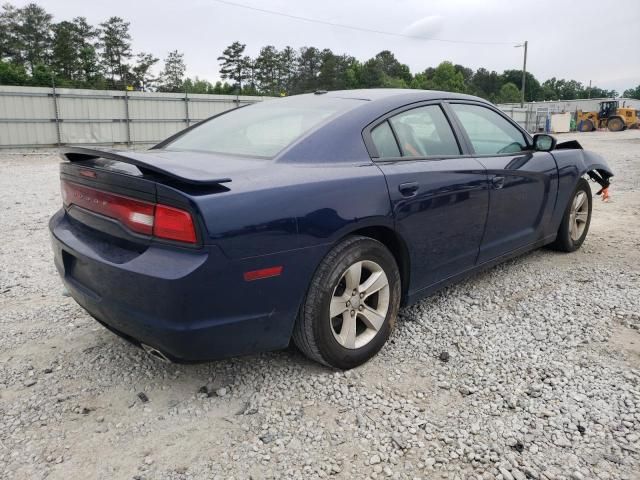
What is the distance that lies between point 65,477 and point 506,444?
5.82 ft

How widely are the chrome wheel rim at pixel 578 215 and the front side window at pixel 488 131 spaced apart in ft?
3.42

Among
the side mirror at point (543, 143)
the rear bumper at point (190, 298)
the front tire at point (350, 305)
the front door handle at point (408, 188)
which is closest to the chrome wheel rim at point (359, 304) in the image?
the front tire at point (350, 305)

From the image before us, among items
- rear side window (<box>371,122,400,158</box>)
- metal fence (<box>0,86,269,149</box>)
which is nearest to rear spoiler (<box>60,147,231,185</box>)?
rear side window (<box>371,122,400,158</box>)

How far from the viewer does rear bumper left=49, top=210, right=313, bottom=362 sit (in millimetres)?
2080

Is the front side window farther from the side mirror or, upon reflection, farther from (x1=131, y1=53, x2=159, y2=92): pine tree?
(x1=131, y1=53, x2=159, y2=92): pine tree

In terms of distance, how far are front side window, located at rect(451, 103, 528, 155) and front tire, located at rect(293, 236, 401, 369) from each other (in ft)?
4.25

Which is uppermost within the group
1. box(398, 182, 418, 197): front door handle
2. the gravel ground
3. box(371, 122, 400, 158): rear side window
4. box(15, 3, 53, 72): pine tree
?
box(15, 3, 53, 72): pine tree

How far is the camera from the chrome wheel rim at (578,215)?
4.70 meters

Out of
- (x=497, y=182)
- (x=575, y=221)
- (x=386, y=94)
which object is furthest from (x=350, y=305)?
(x=575, y=221)

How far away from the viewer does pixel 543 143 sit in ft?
13.5

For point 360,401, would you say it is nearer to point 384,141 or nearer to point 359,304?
point 359,304

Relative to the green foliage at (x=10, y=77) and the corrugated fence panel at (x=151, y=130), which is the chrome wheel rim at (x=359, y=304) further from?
the green foliage at (x=10, y=77)

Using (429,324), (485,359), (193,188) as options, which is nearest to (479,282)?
(429,324)

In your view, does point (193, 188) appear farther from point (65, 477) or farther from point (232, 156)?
point (65, 477)
